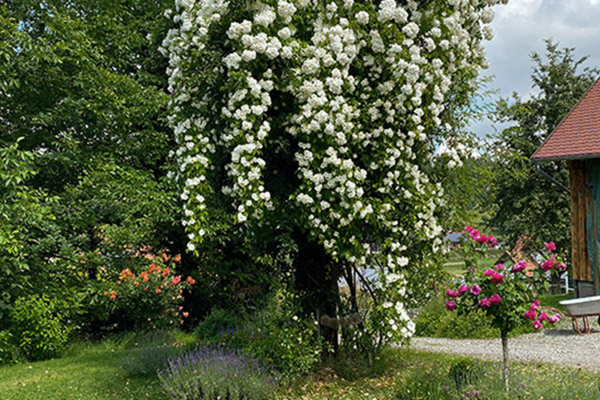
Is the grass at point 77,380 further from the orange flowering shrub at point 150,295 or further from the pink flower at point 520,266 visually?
the pink flower at point 520,266

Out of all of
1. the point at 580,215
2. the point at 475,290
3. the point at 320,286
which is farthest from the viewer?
the point at 580,215

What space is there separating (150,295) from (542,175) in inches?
493

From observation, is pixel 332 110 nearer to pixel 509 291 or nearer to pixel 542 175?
pixel 509 291

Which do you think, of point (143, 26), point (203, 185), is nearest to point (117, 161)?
point (143, 26)

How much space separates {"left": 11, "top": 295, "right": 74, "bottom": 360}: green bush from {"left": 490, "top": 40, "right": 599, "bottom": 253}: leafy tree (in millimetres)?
13692

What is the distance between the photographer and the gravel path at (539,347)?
8078mm

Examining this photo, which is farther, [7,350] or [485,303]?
[7,350]

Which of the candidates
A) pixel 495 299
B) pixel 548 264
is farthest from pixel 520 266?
pixel 495 299

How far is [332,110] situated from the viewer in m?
5.00

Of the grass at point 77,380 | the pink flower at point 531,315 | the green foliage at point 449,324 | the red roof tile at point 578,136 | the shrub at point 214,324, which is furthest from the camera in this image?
the green foliage at point 449,324

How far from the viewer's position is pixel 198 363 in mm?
5805

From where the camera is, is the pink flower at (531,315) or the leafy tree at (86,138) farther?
the leafy tree at (86,138)

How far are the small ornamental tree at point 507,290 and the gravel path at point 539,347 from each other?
3.15m

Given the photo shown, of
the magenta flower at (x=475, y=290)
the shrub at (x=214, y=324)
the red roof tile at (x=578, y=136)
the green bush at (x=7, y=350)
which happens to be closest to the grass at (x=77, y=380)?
the green bush at (x=7, y=350)
